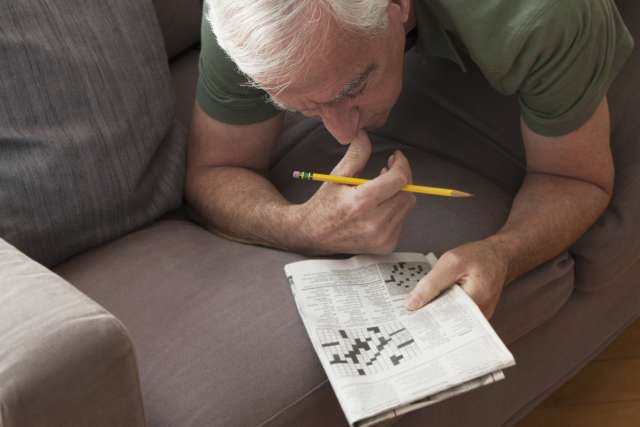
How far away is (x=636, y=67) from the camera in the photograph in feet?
5.12

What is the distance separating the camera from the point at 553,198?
140cm

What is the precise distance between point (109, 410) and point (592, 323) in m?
0.99

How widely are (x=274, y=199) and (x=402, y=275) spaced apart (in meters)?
0.28

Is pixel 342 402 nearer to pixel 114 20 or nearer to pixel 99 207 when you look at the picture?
pixel 99 207

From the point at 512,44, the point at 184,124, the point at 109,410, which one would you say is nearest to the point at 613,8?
the point at 512,44

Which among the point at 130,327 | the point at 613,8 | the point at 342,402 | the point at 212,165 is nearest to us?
the point at 342,402

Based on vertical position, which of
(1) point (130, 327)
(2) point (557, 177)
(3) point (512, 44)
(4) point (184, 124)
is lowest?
(1) point (130, 327)

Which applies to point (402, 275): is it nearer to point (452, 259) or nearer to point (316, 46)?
point (452, 259)

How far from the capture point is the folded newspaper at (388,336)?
1097 millimetres

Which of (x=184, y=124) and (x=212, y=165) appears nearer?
(x=212, y=165)

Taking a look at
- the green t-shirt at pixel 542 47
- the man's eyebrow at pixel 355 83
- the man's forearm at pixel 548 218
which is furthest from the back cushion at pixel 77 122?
the man's forearm at pixel 548 218

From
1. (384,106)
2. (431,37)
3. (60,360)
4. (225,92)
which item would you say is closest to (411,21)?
(431,37)

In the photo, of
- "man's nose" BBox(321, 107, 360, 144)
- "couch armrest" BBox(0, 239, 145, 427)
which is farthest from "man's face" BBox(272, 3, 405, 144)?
"couch armrest" BBox(0, 239, 145, 427)

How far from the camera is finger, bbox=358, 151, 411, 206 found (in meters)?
1.25
